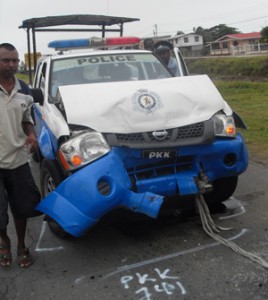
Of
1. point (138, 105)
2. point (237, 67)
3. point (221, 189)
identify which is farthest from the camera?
point (237, 67)

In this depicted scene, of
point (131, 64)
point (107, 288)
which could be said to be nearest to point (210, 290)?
point (107, 288)

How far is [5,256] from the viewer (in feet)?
12.3

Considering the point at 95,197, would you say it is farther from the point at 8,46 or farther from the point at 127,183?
the point at 8,46

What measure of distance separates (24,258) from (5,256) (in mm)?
166

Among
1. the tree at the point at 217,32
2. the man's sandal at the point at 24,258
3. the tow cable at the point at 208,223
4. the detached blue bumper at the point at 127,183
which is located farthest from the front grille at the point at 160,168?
the tree at the point at 217,32

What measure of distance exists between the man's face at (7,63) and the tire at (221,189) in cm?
215

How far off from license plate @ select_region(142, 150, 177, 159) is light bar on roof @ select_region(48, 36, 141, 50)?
12.7 feet

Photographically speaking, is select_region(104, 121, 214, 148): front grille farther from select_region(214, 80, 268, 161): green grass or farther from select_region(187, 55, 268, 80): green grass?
select_region(187, 55, 268, 80): green grass

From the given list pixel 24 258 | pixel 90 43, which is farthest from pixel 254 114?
pixel 24 258

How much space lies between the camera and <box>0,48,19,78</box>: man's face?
348 cm

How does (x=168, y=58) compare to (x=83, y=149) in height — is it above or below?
above

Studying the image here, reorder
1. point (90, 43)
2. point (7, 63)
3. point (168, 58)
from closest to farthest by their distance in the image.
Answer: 1. point (7, 63)
2. point (168, 58)
3. point (90, 43)

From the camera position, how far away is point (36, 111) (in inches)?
214

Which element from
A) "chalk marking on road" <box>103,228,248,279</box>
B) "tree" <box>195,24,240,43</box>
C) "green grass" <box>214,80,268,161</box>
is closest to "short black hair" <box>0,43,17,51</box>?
"chalk marking on road" <box>103,228,248,279</box>
